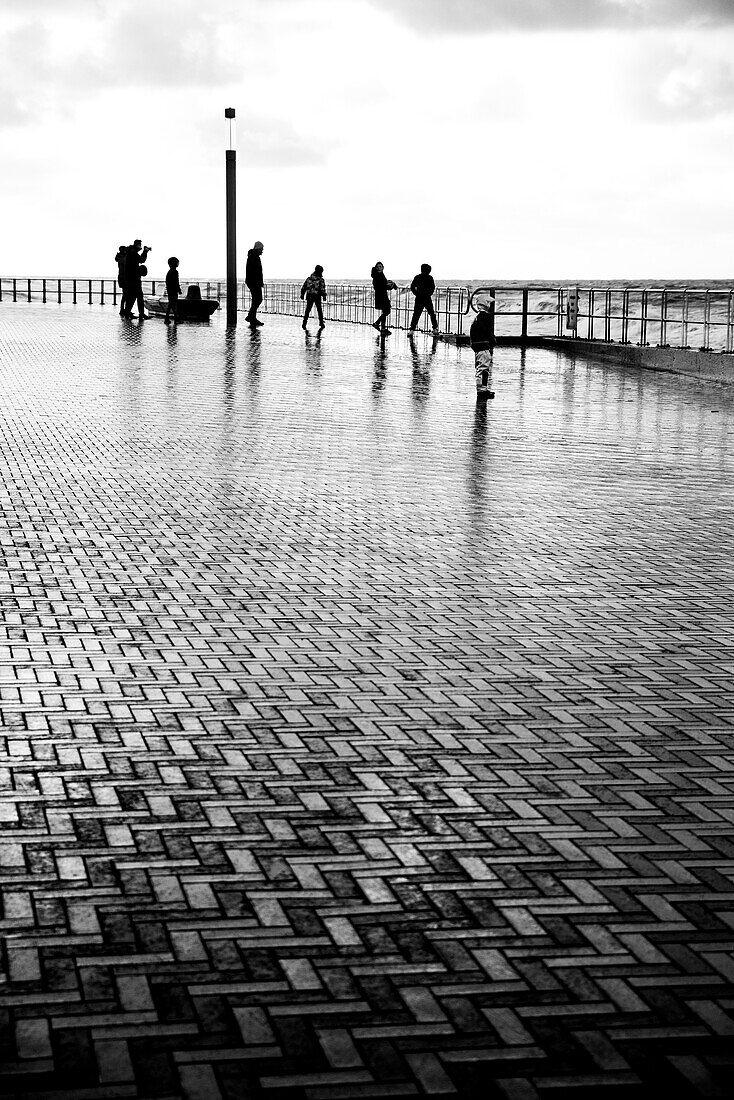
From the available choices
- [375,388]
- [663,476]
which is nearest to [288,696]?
[663,476]

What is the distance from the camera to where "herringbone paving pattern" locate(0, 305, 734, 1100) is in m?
3.33

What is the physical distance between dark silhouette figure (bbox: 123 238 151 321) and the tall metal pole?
223 cm

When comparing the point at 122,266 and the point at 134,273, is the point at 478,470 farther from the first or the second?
the point at 122,266

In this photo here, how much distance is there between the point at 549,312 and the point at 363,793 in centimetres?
5181

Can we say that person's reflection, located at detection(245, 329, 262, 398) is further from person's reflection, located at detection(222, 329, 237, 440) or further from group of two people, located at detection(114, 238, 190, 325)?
group of two people, located at detection(114, 238, 190, 325)

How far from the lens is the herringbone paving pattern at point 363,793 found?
3330 mm

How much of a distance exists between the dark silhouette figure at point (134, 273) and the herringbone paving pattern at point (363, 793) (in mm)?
29438

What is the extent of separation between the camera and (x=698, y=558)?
30.0 ft

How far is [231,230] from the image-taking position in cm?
3953

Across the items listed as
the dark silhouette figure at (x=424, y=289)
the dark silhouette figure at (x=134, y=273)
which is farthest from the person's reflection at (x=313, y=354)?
the dark silhouette figure at (x=134, y=273)

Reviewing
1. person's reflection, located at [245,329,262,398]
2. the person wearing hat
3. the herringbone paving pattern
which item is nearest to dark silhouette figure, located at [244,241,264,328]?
person's reflection, located at [245,329,262,398]

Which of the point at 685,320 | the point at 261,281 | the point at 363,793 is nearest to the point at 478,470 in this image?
the point at 363,793

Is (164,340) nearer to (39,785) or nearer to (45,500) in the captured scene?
(45,500)

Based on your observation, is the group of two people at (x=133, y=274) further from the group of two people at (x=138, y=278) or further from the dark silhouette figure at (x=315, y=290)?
the dark silhouette figure at (x=315, y=290)
